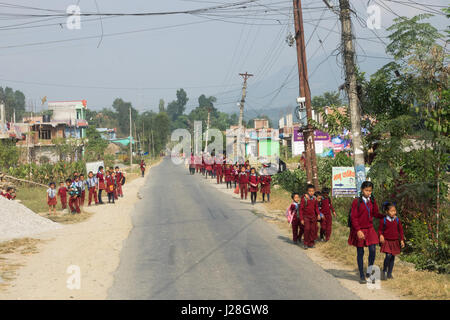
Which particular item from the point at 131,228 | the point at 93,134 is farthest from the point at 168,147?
the point at 131,228

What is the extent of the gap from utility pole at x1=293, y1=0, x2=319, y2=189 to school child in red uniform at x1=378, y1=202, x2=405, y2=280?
8668mm

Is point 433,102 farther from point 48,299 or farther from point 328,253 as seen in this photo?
point 48,299

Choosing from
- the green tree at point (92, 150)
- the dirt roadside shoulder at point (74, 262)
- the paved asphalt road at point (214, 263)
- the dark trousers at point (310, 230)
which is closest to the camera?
the paved asphalt road at point (214, 263)

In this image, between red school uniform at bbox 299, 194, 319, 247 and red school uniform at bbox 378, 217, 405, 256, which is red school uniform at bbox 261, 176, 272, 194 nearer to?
red school uniform at bbox 299, 194, 319, 247

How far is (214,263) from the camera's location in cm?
1028

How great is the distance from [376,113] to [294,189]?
39.3 ft

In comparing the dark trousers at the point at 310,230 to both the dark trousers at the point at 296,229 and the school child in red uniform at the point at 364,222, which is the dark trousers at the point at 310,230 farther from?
the school child in red uniform at the point at 364,222

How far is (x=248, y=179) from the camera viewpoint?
23.2 m

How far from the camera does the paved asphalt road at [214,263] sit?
8055 mm

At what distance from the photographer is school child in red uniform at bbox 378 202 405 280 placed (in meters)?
8.81

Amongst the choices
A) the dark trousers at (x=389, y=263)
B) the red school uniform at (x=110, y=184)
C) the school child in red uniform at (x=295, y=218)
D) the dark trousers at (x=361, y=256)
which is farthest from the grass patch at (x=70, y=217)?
the dark trousers at (x=389, y=263)

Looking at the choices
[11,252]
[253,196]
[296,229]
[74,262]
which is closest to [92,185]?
[253,196]

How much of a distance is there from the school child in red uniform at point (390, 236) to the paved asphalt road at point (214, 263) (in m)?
1.09

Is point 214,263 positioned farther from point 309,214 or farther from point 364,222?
point 364,222
